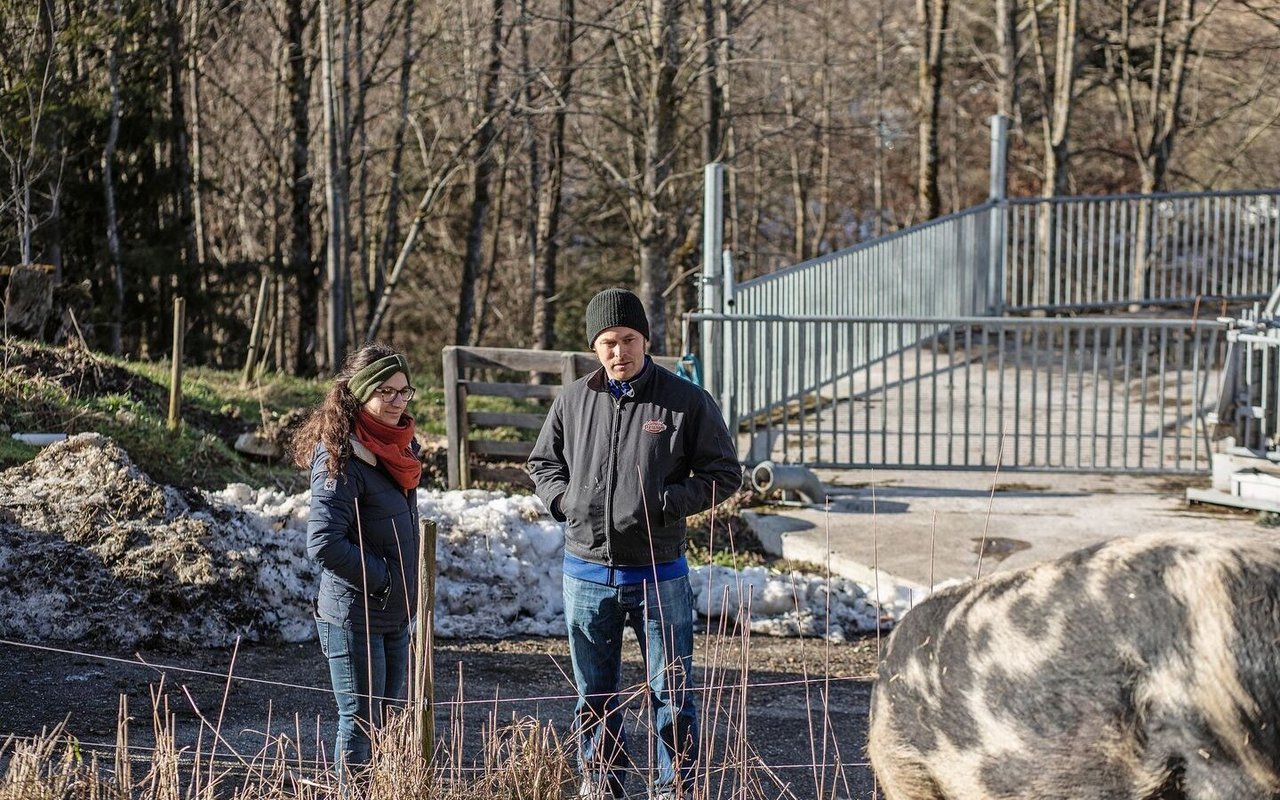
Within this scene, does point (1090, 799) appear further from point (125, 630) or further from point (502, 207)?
point (502, 207)

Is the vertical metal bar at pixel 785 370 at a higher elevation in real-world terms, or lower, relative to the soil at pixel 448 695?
higher

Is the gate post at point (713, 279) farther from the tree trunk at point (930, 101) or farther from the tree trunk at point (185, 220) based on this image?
the tree trunk at point (930, 101)

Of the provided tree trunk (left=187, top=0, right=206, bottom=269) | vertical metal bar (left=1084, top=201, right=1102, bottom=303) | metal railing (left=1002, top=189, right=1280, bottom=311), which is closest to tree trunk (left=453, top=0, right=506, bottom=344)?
tree trunk (left=187, top=0, right=206, bottom=269)

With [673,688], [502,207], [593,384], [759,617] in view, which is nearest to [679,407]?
[593,384]

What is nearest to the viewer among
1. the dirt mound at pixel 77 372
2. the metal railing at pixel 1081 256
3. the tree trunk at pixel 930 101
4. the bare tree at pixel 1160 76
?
the dirt mound at pixel 77 372

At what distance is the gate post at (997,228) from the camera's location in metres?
16.3

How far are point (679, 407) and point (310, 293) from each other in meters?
17.0

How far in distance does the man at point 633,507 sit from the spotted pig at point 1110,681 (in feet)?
6.04

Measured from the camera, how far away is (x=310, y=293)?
20.9 metres

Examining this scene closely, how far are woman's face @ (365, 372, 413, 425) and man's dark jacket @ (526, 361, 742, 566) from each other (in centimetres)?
61

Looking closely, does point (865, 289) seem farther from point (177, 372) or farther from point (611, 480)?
point (611, 480)

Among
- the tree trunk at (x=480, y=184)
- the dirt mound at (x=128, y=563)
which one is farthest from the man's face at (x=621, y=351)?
the tree trunk at (x=480, y=184)

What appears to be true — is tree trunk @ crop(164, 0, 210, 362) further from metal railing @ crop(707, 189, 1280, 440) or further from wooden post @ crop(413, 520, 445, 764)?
wooden post @ crop(413, 520, 445, 764)

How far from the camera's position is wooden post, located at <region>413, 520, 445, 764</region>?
12.4 ft
